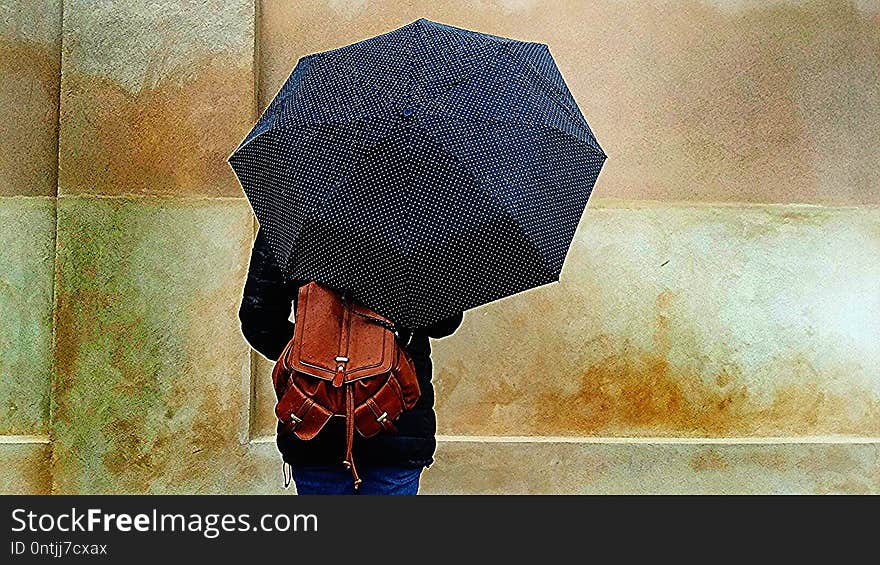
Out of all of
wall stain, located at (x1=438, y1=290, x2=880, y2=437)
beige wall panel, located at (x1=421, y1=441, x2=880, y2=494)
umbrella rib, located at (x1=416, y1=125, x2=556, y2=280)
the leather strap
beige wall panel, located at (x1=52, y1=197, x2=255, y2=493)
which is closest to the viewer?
umbrella rib, located at (x1=416, y1=125, x2=556, y2=280)

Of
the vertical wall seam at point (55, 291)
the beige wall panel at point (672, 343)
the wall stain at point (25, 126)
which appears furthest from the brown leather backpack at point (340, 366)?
the wall stain at point (25, 126)

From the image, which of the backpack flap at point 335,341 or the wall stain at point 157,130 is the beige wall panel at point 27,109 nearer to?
the wall stain at point 157,130

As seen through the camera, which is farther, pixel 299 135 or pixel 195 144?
pixel 195 144

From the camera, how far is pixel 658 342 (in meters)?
4.76

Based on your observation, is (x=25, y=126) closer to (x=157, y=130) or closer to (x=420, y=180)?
(x=157, y=130)

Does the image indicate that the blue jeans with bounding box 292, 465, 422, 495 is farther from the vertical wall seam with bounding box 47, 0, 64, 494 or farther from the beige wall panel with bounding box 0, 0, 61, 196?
the beige wall panel with bounding box 0, 0, 61, 196

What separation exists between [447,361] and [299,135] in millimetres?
2342

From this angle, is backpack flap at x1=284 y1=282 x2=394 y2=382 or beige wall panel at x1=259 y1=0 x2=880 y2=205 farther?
beige wall panel at x1=259 y1=0 x2=880 y2=205

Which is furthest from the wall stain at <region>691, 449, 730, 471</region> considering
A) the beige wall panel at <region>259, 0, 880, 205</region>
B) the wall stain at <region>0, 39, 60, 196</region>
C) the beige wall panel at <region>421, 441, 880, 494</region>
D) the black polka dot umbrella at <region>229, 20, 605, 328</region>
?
the wall stain at <region>0, 39, 60, 196</region>

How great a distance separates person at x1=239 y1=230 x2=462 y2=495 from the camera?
2.76 metres

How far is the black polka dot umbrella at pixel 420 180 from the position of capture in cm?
245

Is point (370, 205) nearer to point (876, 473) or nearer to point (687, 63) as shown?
point (687, 63)

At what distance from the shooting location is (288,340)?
2.87 metres

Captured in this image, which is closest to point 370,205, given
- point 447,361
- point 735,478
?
point 447,361
